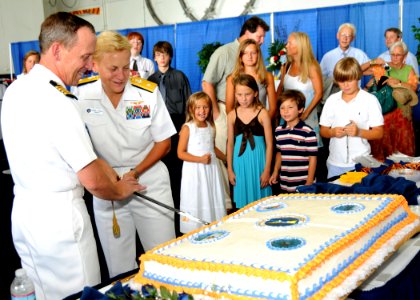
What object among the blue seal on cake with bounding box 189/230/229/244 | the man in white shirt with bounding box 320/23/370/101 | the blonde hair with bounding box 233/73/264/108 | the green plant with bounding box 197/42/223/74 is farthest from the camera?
the green plant with bounding box 197/42/223/74

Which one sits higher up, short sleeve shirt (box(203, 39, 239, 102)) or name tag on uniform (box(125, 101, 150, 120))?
short sleeve shirt (box(203, 39, 239, 102))

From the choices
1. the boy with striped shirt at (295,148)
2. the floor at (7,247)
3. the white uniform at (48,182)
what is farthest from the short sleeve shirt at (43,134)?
the boy with striped shirt at (295,148)

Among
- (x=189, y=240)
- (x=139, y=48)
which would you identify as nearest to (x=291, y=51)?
(x=139, y=48)

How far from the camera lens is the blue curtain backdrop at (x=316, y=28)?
7.27 metres

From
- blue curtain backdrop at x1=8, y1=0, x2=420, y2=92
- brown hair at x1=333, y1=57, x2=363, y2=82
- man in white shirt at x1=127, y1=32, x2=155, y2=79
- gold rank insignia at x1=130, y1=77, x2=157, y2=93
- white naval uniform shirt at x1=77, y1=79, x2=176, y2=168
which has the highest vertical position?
blue curtain backdrop at x1=8, y1=0, x2=420, y2=92

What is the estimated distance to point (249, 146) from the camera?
11.4 feet

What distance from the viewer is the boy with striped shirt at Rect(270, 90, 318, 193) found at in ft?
10.5

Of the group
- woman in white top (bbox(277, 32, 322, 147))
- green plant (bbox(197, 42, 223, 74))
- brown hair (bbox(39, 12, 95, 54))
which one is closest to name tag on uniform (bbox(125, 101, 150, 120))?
brown hair (bbox(39, 12, 95, 54))

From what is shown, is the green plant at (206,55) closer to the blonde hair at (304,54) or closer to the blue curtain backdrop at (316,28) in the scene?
the blue curtain backdrop at (316,28)

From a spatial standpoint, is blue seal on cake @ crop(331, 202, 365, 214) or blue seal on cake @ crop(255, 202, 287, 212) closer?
blue seal on cake @ crop(331, 202, 365, 214)

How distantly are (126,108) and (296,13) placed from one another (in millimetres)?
6541

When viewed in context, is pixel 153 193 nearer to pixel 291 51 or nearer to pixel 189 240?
pixel 189 240

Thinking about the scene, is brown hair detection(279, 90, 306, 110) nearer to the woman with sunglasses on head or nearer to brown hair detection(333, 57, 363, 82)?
brown hair detection(333, 57, 363, 82)

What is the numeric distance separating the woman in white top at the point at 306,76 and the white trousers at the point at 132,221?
1.92 meters
